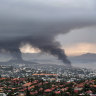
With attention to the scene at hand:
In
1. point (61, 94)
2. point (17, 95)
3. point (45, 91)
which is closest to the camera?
point (61, 94)

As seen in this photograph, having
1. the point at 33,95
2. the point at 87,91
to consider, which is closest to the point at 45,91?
the point at 33,95

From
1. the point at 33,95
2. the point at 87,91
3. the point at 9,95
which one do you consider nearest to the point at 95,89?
the point at 87,91

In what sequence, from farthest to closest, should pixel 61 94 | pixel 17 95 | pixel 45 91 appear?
pixel 45 91 → pixel 17 95 → pixel 61 94

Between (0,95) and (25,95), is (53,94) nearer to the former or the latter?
(25,95)

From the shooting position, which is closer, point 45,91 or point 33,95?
point 33,95

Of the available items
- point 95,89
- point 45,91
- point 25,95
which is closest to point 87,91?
point 95,89

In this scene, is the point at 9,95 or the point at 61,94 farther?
the point at 9,95

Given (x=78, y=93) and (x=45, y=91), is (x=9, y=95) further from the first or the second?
(x=78, y=93)

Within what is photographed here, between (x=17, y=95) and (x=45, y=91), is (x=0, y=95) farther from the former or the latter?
(x=45, y=91)
